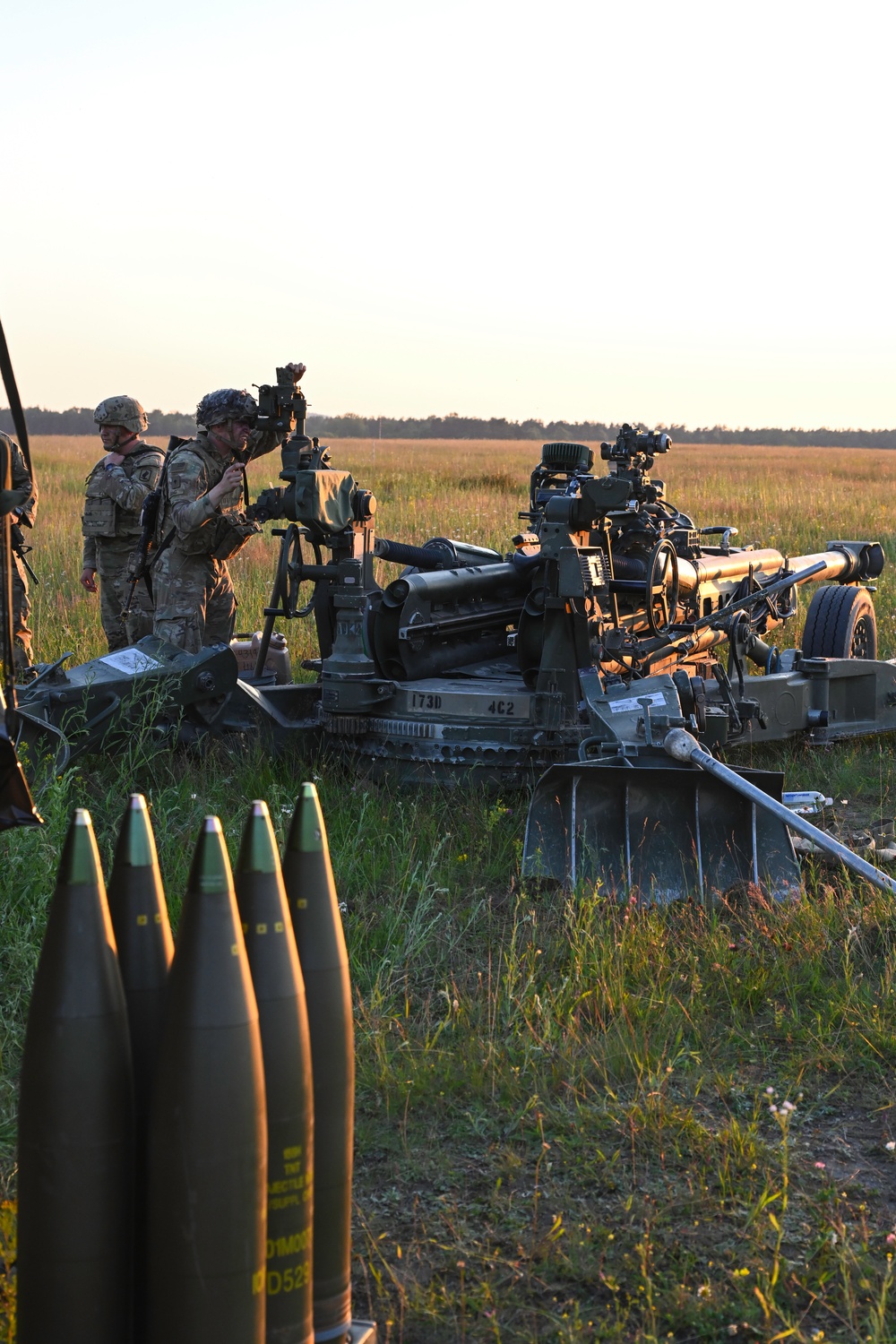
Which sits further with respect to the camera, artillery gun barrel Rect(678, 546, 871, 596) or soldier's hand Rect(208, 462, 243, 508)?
artillery gun barrel Rect(678, 546, 871, 596)

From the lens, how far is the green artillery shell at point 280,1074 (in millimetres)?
2578

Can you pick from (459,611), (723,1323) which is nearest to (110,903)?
(723,1323)

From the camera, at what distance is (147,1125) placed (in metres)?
2.49

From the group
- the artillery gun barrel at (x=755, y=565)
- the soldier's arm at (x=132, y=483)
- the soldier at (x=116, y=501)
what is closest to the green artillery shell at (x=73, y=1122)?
the artillery gun barrel at (x=755, y=565)

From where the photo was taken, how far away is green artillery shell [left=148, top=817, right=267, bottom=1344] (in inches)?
94.9

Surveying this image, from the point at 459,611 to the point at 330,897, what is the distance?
4.67 m

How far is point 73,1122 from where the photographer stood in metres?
2.42

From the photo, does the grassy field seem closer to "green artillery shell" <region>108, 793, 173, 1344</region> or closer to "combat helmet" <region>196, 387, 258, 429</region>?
"green artillery shell" <region>108, 793, 173, 1344</region>

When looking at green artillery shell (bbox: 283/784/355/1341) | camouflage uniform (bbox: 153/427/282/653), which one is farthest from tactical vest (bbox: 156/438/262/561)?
green artillery shell (bbox: 283/784/355/1341)

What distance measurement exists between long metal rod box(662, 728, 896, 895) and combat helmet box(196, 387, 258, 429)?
3321 mm

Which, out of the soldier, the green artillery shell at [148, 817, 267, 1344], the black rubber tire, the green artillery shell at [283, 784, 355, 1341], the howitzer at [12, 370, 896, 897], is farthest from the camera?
the soldier

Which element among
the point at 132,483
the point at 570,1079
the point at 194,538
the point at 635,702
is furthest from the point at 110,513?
the point at 570,1079

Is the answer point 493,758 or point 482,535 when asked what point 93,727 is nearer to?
point 493,758

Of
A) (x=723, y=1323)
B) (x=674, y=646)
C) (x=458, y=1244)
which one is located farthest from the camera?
(x=674, y=646)
